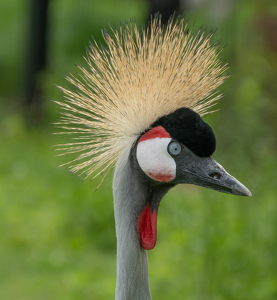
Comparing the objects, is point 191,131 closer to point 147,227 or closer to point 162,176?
point 162,176

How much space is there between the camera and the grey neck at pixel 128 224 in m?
1.32

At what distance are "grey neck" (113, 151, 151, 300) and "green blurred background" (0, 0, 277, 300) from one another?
951 mm

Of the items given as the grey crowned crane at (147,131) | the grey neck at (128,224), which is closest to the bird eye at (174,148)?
the grey crowned crane at (147,131)

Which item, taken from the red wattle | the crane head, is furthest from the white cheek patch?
the red wattle

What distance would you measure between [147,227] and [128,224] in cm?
6

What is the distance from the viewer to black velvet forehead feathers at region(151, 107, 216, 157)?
3.98 ft

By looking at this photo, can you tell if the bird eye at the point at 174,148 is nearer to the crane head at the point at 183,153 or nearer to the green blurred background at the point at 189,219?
the crane head at the point at 183,153

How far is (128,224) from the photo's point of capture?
132 cm

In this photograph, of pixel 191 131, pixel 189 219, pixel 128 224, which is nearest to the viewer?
pixel 191 131

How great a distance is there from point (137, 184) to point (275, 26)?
2.74m

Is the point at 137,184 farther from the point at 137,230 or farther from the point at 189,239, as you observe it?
the point at 189,239

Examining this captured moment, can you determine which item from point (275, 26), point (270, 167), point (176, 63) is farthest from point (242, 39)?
point (176, 63)

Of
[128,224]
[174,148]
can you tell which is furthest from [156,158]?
[128,224]

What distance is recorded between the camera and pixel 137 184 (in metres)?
1.32
